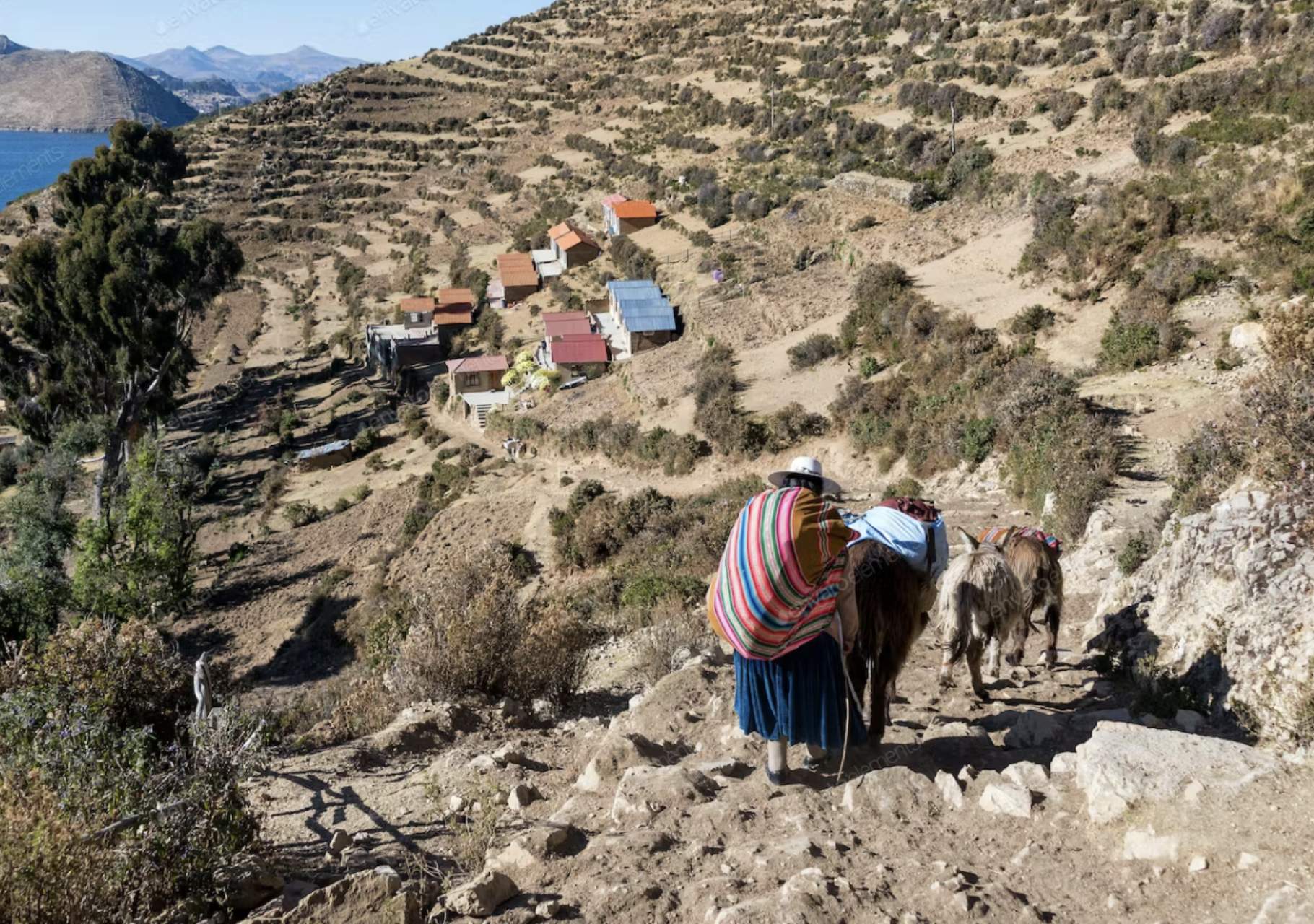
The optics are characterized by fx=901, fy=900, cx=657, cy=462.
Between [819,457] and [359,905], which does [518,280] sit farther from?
[359,905]

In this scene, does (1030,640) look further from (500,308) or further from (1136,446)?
(500,308)

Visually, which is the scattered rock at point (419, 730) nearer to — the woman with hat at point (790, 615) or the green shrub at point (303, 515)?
the woman with hat at point (790, 615)

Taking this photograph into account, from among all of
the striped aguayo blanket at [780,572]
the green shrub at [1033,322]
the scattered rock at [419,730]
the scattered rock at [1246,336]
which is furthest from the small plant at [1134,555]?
the green shrub at [1033,322]

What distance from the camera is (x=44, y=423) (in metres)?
30.8

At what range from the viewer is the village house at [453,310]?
Result: 40719 mm

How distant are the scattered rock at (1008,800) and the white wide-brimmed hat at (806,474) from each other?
145 cm

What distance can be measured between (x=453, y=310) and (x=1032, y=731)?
129ft

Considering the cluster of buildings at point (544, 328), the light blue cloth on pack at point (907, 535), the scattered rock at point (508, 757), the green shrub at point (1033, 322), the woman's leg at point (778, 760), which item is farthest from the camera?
the cluster of buildings at point (544, 328)

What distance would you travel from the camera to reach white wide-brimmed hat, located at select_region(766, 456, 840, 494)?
424cm

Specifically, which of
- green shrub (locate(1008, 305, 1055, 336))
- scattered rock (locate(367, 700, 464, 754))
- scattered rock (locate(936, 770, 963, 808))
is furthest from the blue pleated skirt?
green shrub (locate(1008, 305, 1055, 336))

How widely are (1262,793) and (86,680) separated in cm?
632

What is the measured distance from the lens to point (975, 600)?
525cm

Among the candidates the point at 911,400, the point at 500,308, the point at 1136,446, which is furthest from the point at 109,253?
the point at 1136,446

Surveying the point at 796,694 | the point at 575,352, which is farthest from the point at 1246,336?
the point at 575,352
